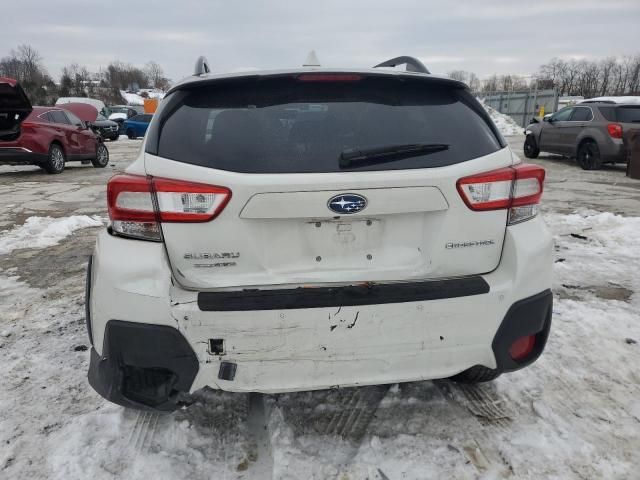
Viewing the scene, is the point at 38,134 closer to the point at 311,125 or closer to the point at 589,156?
the point at 311,125

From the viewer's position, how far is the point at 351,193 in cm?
189

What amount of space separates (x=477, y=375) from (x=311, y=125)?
150 cm

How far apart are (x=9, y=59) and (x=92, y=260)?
103 metres

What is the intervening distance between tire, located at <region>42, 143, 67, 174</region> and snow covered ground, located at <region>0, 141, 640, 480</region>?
9.95m

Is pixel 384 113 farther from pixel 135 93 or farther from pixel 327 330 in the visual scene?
pixel 135 93

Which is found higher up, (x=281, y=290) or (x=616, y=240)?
(x=281, y=290)

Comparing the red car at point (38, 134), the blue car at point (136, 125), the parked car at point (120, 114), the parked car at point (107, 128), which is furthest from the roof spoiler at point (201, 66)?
the parked car at point (120, 114)

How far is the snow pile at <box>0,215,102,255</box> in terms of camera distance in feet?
19.0

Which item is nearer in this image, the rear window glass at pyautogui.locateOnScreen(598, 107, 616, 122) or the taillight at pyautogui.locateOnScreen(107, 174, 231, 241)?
the taillight at pyautogui.locateOnScreen(107, 174, 231, 241)

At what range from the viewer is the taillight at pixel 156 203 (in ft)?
6.15

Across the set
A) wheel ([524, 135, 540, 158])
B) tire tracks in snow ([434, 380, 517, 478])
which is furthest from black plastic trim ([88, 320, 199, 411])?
wheel ([524, 135, 540, 158])

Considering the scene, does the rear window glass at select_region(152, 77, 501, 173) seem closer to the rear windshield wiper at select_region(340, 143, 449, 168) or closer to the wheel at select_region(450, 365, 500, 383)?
the rear windshield wiper at select_region(340, 143, 449, 168)

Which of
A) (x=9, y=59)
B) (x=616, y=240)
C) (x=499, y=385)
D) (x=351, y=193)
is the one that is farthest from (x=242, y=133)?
(x=9, y=59)

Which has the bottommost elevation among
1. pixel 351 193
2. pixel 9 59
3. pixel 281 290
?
pixel 281 290
